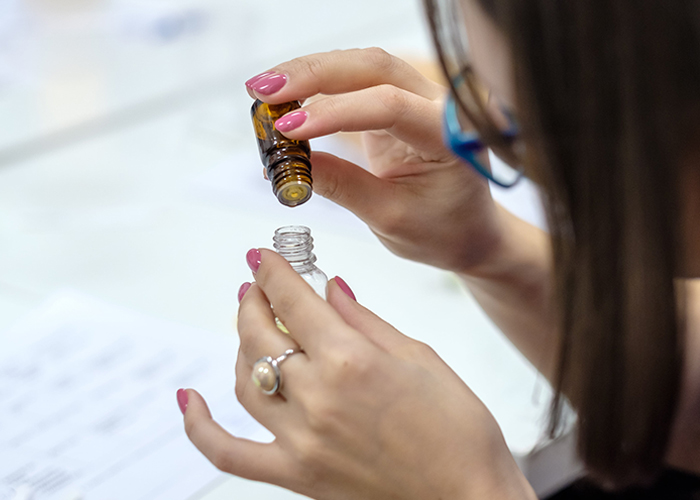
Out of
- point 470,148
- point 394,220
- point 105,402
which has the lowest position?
point 105,402

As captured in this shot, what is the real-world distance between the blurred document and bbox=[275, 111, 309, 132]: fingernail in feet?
1.03

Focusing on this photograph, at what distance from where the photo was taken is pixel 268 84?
638 millimetres

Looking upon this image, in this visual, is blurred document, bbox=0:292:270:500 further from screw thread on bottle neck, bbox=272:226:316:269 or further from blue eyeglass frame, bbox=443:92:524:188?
blue eyeglass frame, bbox=443:92:524:188

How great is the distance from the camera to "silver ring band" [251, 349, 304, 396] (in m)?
0.53

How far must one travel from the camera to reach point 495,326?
90 centimetres

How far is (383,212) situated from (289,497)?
0.97 ft

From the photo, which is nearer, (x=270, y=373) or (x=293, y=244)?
(x=270, y=373)

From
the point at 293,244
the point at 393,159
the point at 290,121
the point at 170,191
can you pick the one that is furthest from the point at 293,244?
the point at 170,191

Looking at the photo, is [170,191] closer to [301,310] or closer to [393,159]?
[393,159]

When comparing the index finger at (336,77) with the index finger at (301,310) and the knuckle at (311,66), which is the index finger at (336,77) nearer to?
the knuckle at (311,66)

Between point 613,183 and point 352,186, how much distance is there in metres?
0.35

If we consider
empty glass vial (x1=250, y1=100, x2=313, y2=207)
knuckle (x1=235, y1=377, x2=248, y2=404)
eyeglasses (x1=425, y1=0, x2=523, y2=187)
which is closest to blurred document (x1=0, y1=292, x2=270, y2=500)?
knuckle (x1=235, y1=377, x2=248, y2=404)

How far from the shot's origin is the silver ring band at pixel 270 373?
53cm

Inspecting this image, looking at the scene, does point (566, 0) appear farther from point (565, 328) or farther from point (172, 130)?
point (172, 130)
